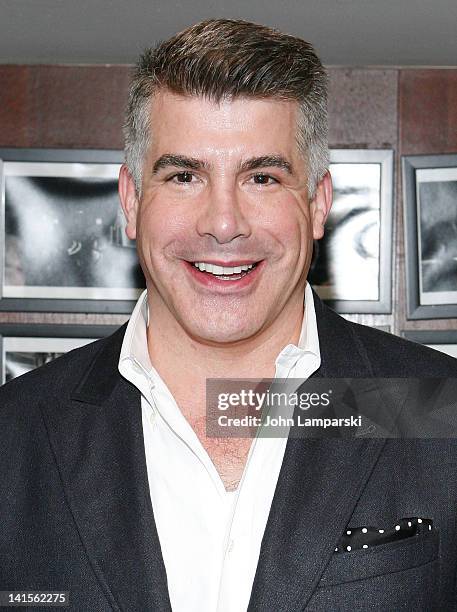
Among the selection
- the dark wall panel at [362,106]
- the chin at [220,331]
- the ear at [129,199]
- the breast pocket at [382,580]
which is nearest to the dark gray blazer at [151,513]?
the breast pocket at [382,580]

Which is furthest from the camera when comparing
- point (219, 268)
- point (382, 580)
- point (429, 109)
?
point (429, 109)

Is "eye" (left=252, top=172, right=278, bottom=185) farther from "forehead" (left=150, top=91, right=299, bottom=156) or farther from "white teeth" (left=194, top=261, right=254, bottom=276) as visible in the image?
"white teeth" (left=194, top=261, right=254, bottom=276)

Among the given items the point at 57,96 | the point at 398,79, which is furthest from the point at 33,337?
the point at 398,79

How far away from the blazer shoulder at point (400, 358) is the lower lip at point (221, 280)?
0.29 metres

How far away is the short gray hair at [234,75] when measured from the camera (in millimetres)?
1829

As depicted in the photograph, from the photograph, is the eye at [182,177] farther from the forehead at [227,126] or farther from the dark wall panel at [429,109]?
the dark wall panel at [429,109]

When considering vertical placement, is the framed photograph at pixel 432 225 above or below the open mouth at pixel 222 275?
above

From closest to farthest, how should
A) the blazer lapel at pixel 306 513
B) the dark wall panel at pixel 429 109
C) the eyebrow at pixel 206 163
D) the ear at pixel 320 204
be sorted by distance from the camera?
the blazer lapel at pixel 306 513
the eyebrow at pixel 206 163
the ear at pixel 320 204
the dark wall panel at pixel 429 109

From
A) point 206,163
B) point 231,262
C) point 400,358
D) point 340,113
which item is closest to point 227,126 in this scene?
point 206,163

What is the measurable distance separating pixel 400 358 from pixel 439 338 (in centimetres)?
86

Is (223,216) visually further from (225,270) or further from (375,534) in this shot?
(375,534)

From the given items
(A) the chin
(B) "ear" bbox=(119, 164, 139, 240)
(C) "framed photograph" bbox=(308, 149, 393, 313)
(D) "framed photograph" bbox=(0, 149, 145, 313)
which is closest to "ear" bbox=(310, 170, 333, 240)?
(A) the chin

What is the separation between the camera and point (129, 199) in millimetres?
2018

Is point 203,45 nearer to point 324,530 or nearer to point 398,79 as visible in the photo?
point 324,530
